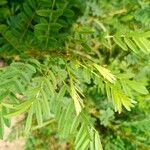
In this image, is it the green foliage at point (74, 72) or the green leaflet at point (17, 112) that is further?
the green foliage at point (74, 72)

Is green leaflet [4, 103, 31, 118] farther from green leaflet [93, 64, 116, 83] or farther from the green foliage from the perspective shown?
green leaflet [93, 64, 116, 83]

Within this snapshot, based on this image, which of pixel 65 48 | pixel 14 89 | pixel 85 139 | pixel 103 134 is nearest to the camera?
pixel 85 139

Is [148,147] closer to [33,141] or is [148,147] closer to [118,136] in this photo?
[118,136]

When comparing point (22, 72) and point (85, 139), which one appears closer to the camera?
point (85, 139)

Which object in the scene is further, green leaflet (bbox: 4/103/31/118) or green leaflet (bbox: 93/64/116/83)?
green leaflet (bbox: 93/64/116/83)

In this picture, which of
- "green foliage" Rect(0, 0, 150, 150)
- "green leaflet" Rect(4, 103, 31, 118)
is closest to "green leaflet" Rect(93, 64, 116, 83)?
"green foliage" Rect(0, 0, 150, 150)

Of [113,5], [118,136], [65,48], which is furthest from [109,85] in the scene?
[113,5]

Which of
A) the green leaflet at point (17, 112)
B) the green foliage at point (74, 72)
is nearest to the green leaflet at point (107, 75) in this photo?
the green foliage at point (74, 72)

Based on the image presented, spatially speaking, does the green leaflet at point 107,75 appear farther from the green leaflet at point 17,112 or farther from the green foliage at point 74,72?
→ the green leaflet at point 17,112
